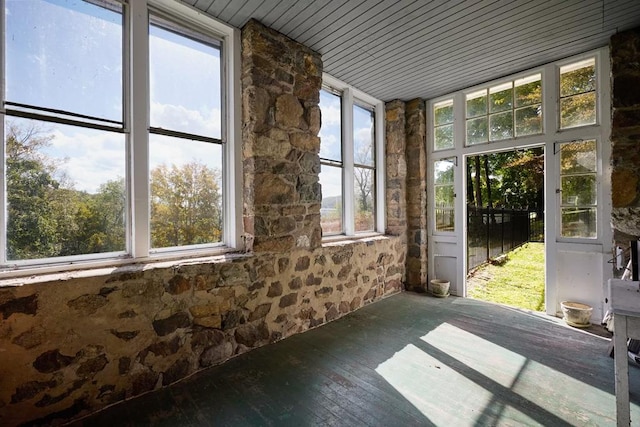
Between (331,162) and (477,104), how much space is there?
2177 mm

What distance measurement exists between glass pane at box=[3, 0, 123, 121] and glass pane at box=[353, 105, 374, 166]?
282cm

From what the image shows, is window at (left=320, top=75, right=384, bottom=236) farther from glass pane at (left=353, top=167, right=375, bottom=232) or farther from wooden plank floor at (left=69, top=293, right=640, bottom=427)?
wooden plank floor at (left=69, top=293, right=640, bottom=427)

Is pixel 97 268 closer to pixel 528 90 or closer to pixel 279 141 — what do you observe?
pixel 279 141

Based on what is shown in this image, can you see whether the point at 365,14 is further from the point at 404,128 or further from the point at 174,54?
the point at 404,128

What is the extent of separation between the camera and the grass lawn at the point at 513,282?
4.20 meters

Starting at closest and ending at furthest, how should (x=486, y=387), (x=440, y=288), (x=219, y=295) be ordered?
(x=486, y=387), (x=219, y=295), (x=440, y=288)

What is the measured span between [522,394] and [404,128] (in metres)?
3.59

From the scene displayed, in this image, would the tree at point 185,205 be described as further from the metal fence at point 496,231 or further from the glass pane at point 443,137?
the metal fence at point 496,231

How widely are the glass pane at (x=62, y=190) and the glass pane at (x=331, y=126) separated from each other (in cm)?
221

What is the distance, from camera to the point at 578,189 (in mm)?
3186

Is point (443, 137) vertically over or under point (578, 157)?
over

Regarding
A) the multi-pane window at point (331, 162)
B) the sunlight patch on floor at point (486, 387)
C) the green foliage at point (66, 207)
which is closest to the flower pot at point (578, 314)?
the sunlight patch on floor at point (486, 387)

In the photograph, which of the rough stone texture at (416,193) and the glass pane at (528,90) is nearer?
the glass pane at (528,90)

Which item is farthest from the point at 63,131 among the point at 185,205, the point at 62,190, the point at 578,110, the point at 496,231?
the point at 496,231
